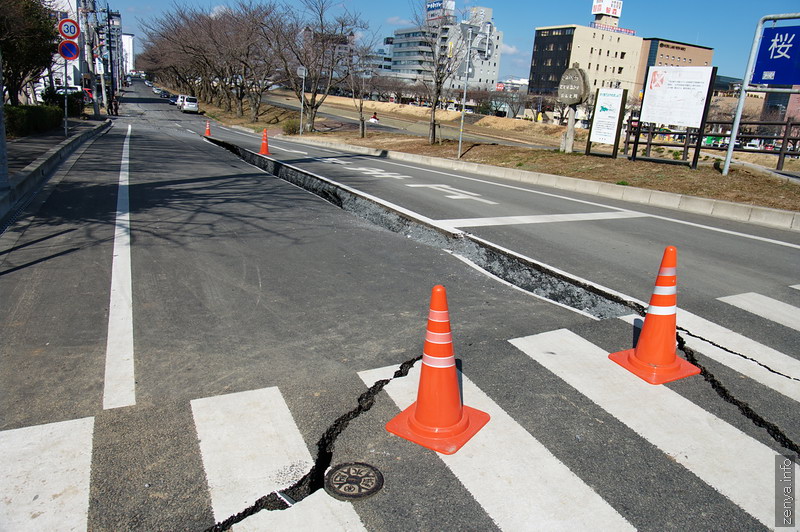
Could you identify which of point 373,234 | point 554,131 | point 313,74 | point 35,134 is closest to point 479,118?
point 554,131

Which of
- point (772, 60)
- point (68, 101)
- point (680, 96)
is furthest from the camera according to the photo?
point (68, 101)

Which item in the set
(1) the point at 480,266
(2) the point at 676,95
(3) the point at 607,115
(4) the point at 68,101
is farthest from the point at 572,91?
(4) the point at 68,101

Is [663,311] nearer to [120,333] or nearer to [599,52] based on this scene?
[120,333]

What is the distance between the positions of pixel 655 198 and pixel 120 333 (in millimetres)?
11796

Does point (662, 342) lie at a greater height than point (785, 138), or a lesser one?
lesser

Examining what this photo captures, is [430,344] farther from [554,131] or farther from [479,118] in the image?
[479,118]

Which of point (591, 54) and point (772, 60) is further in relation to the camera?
point (591, 54)

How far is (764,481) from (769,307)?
132 inches

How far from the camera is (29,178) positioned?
34.3 feet

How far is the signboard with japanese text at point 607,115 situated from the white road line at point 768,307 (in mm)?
13227

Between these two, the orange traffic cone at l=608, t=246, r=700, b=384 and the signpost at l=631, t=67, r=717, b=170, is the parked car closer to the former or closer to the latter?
the signpost at l=631, t=67, r=717, b=170

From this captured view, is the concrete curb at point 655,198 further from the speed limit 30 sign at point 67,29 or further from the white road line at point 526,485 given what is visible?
the speed limit 30 sign at point 67,29

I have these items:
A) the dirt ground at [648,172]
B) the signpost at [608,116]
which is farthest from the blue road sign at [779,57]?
the signpost at [608,116]

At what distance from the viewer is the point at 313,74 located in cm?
3731
